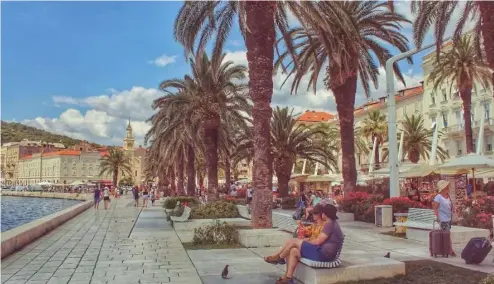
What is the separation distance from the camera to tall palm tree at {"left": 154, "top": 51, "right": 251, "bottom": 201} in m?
24.1

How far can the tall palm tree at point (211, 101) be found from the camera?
24.1 m

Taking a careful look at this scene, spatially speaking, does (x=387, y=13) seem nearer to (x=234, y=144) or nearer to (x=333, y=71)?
(x=333, y=71)

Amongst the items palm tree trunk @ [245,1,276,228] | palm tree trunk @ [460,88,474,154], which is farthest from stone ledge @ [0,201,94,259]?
palm tree trunk @ [460,88,474,154]

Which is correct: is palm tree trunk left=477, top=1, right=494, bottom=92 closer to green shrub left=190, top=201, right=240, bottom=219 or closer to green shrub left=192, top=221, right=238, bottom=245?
green shrub left=192, top=221, right=238, bottom=245

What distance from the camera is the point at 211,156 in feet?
78.5

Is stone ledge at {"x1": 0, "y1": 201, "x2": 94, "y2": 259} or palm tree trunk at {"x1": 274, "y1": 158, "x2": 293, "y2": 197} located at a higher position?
Result: palm tree trunk at {"x1": 274, "y1": 158, "x2": 293, "y2": 197}

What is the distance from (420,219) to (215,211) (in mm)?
7200

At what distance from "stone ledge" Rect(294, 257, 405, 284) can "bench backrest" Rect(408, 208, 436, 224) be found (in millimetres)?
5356

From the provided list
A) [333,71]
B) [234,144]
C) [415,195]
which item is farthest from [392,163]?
[234,144]

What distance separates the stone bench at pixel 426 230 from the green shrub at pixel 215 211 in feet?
20.1

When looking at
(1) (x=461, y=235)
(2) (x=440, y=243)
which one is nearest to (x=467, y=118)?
(1) (x=461, y=235)

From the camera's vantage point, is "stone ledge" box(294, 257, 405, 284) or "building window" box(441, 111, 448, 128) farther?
"building window" box(441, 111, 448, 128)

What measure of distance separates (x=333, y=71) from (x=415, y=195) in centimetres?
671

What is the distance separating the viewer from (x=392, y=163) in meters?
17.8
